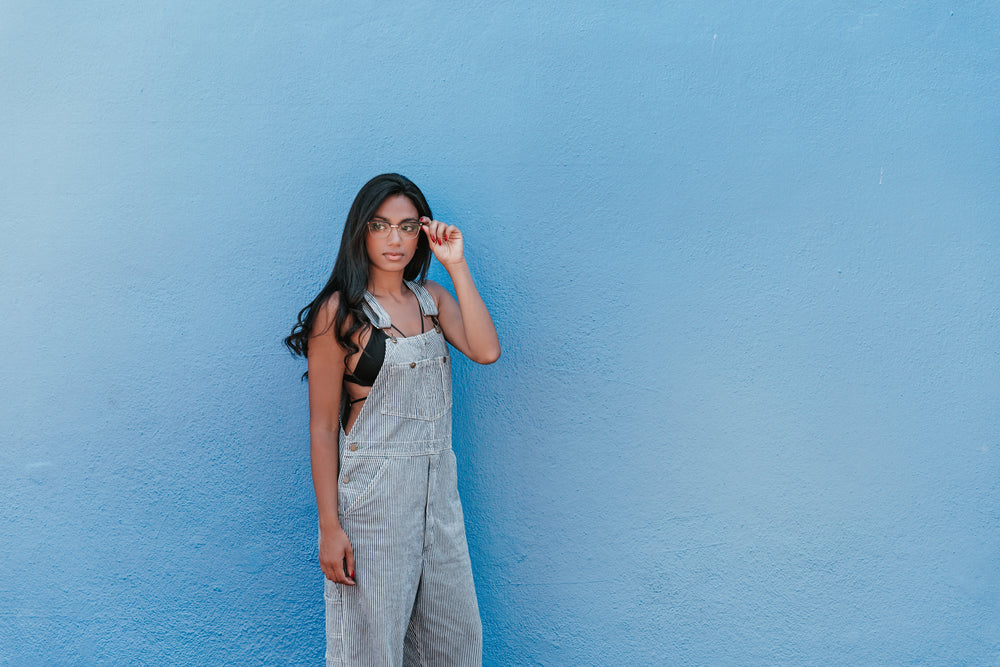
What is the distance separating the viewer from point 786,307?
8.47ft

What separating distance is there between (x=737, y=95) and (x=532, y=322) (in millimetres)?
1013

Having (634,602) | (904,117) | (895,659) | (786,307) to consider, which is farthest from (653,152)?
(895,659)

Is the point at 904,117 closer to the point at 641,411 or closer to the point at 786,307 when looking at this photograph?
the point at 786,307

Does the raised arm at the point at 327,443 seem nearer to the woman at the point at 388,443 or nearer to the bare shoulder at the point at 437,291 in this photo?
the woman at the point at 388,443

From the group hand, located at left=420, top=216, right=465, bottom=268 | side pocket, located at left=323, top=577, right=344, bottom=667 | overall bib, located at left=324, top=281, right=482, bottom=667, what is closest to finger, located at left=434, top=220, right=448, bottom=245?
hand, located at left=420, top=216, right=465, bottom=268

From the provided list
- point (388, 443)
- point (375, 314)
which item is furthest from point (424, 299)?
point (388, 443)

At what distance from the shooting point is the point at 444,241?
2258 mm

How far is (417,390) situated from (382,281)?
0.35 meters

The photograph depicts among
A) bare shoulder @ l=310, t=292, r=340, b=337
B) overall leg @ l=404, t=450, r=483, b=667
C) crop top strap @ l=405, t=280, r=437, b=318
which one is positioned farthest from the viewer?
crop top strap @ l=405, t=280, r=437, b=318

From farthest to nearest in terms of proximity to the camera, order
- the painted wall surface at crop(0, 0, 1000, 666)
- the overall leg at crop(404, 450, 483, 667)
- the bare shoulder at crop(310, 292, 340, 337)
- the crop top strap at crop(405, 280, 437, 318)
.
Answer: the painted wall surface at crop(0, 0, 1000, 666) → the crop top strap at crop(405, 280, 437, 318) → the overall leg at crop(404, 450, 483, 667) → the bare shoulder at crop(310, 292, 340, 337)

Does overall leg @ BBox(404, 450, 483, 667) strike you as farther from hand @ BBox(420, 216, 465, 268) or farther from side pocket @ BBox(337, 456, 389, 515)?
hand @ BBox(420, 216, 465, 268)

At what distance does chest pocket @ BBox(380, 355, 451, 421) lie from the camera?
2100 millimetres

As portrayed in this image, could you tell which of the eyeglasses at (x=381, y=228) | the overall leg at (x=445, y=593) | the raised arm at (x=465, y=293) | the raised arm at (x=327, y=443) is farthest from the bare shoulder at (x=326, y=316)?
the overall leg at (x=445, y=593)

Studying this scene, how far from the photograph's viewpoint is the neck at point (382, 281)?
2242 millimetres
